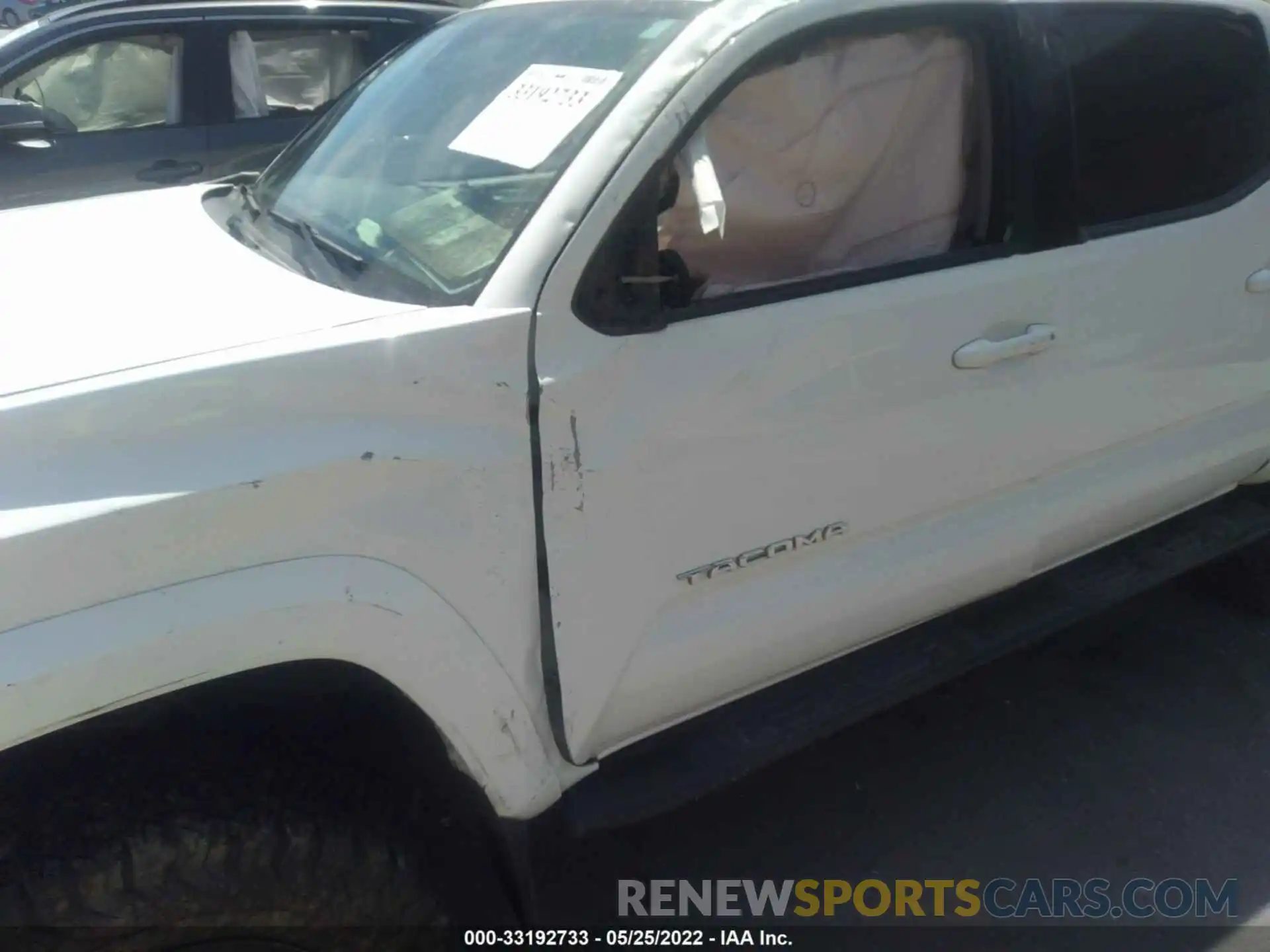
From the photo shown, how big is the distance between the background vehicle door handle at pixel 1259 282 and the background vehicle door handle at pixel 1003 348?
731mm

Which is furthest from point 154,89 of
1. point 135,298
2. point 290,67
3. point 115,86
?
point 135,298

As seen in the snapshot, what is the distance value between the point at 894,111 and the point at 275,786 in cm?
174

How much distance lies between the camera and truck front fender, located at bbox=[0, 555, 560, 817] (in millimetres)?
1415

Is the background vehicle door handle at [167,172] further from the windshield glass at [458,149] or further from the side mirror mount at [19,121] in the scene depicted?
the windshield glass at [458,149]

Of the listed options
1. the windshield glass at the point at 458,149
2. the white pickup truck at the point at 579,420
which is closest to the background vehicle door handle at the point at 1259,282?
the white pickup truck at the point at 579,420

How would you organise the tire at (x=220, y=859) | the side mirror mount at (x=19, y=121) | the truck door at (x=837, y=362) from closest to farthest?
the tire at (x=220, y=859) < the truck door at (x=837, y=362) < the side mirror mount at (x=19, y=121)

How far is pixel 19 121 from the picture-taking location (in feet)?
14.3

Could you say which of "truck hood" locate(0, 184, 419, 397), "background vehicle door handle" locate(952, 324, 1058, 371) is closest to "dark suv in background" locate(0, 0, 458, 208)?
"truck hood" locate(0, 184, 419, 397)

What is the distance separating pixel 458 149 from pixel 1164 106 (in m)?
1.64

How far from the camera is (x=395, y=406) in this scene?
167 cm

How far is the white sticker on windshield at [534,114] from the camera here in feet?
6.46

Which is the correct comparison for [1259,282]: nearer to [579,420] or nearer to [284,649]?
[579,420]

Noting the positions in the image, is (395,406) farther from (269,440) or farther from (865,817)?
(865,817)

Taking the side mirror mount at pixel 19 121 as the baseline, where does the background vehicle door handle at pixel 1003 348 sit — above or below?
below
